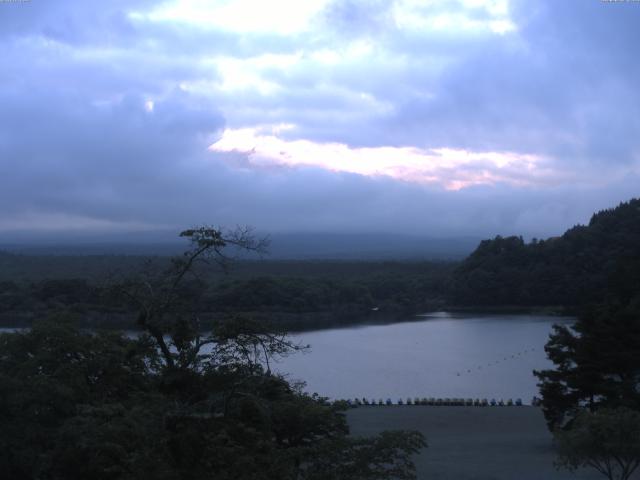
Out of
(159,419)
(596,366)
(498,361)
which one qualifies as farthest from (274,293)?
(159,419)

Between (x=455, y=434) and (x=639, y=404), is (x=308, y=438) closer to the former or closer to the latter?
(x=639, y=404)

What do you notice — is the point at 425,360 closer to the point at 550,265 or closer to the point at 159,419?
the point at 550,265

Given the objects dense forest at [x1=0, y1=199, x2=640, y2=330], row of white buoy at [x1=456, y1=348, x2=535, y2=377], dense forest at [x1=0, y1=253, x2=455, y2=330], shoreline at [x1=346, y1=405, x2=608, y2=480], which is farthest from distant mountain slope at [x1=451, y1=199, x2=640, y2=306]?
shoreline at [x1=346, y1=405, x2=608, y2=480]

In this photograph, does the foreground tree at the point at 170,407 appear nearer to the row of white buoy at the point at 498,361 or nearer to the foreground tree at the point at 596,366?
the foreground tree at the point at 596,366

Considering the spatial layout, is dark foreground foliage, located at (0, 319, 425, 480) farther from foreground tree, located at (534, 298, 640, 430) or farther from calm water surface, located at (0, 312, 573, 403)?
calm water surface, located at (0, 312, 573, 403)

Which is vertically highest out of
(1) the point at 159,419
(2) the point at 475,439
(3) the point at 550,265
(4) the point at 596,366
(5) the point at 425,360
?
(3) the point at 550,265

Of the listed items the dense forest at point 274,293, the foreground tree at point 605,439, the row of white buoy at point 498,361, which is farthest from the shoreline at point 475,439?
the dense forest at point 274,293
